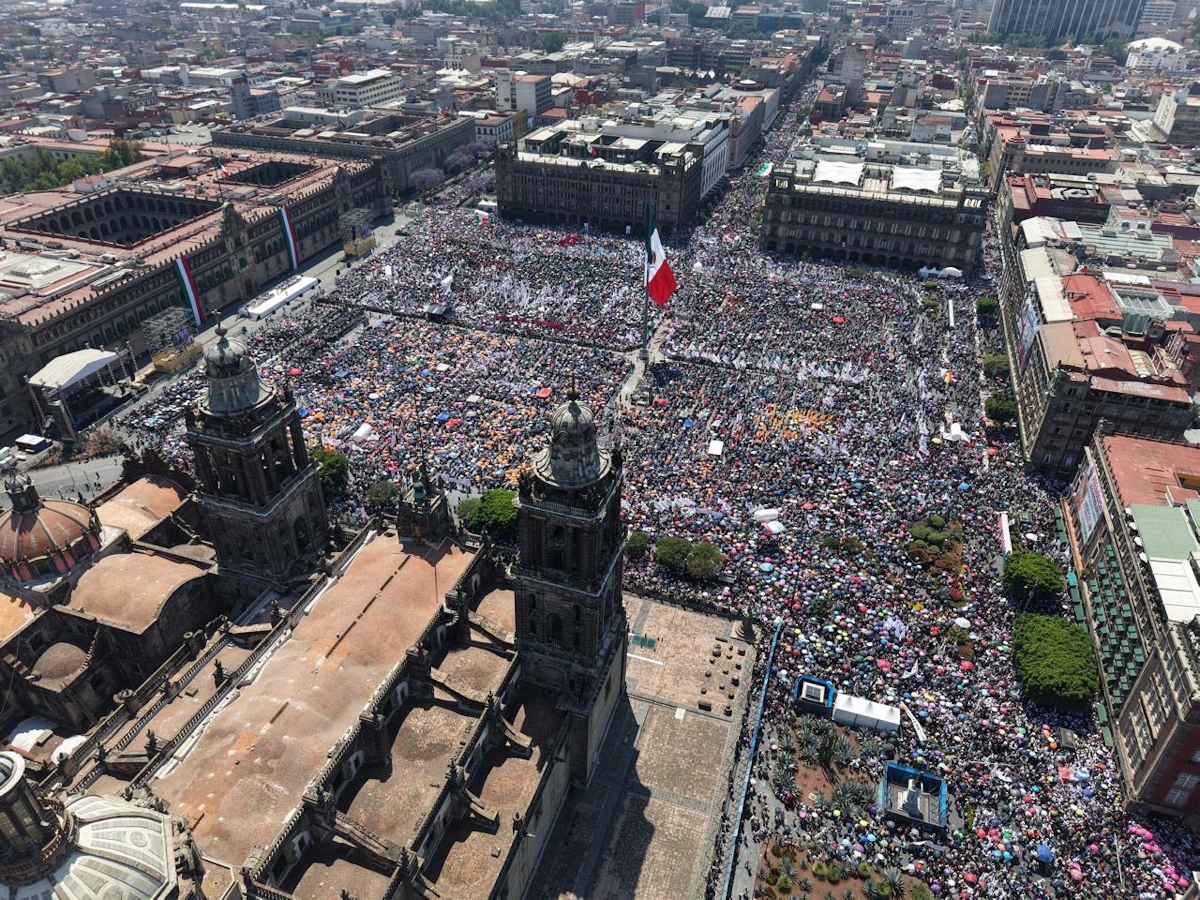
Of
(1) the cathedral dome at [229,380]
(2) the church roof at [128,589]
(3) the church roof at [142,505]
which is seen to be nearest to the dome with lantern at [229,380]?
(1) the cathedral dome at [229,380]

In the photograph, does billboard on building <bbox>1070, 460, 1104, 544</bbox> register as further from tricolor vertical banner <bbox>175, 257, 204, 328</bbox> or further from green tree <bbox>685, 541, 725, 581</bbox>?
tricolor vertical banner <bbox>175, 257, 204, 328</bbox>

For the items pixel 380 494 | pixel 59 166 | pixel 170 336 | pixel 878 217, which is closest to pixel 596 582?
pixel 380 494

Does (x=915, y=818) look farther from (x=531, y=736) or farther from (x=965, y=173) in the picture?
(x=965, y=173)

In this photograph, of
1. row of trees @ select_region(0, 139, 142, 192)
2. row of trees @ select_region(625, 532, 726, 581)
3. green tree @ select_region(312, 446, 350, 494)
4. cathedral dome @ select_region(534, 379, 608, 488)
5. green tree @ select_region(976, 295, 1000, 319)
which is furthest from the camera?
row of trees @ select_region(0, 139, 142, 192)

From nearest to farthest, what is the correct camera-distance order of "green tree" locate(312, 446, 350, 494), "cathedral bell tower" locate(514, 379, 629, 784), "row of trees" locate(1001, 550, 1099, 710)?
"cathedral bell tower" locate(514, 379, 629, 784) < "row of trees" locate(1001, 550, 1099, 710) < "green tree" locate(312, 446, 350, 494)

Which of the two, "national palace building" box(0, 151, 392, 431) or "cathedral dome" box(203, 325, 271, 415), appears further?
"national palace building" box(0, 151, 392, 431)

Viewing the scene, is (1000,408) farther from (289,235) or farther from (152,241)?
(152,241)

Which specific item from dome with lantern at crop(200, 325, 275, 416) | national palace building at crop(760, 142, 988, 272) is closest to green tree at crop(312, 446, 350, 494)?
dome with lantern at crop(200, 325, 275, 416)
